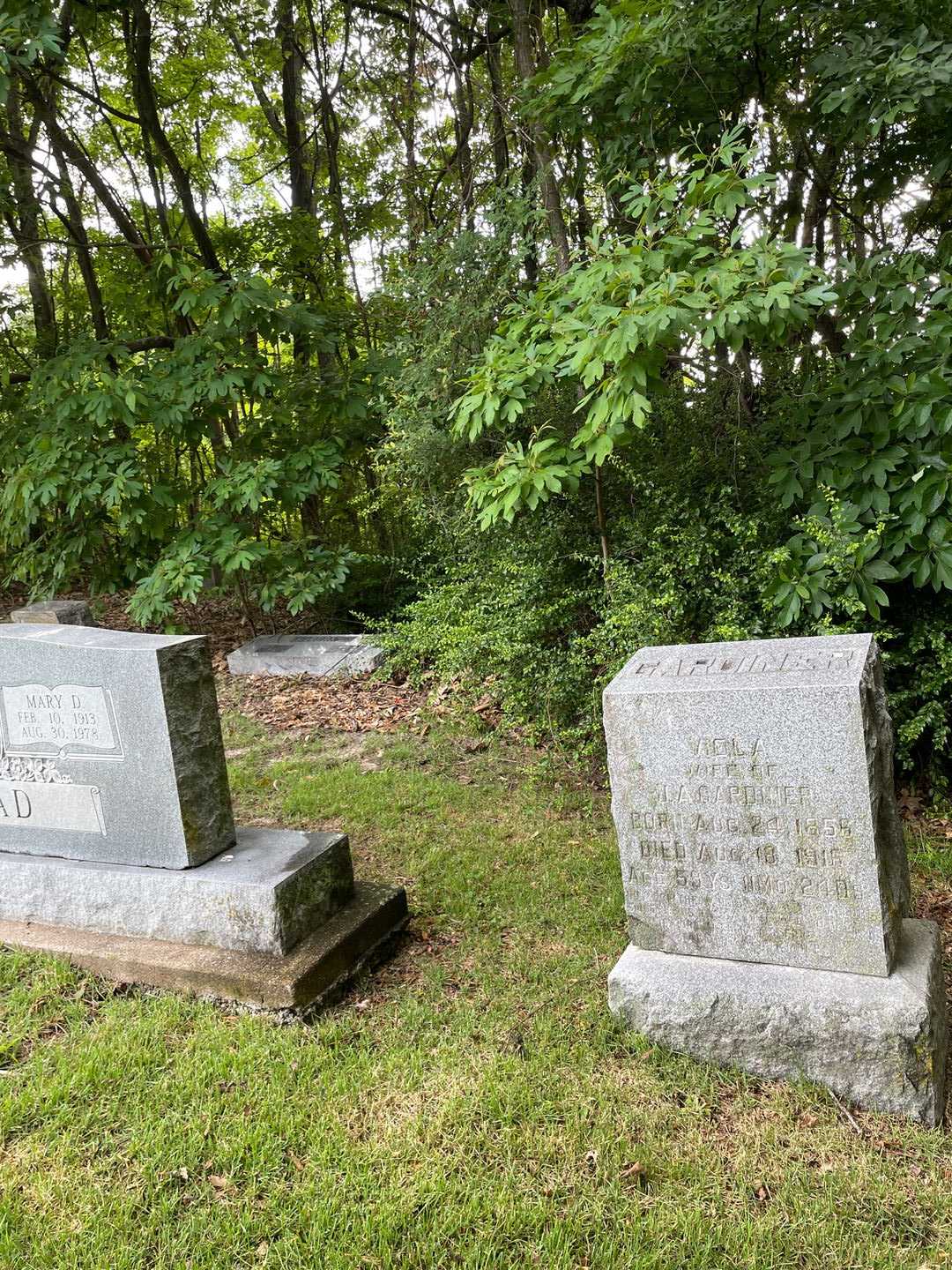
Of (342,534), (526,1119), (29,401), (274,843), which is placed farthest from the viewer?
(342,534)

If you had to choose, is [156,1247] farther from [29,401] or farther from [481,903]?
[29,401]

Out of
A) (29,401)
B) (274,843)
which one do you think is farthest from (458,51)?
(274,843)

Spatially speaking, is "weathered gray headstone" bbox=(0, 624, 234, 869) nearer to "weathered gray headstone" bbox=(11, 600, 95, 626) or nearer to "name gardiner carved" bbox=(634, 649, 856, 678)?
"weathered gray headstone" bbox=(11, 600, 95, 626)

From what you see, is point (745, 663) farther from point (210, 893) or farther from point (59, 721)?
point (59, 721)

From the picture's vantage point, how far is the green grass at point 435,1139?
2373 mm

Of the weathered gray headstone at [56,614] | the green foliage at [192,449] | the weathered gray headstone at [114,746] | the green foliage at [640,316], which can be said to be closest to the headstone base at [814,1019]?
the weathered gray headstone at [114,746]

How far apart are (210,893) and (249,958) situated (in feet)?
1.01

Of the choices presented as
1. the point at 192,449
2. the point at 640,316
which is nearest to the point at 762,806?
the point at 640,316

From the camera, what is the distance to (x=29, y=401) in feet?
25.3

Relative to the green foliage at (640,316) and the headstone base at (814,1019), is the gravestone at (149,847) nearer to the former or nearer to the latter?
the headstone base at (814,1019)

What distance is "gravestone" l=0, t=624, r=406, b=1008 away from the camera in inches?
139

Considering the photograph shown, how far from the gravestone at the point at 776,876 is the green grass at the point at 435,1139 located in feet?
0.52

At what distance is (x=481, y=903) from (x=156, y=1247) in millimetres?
2046

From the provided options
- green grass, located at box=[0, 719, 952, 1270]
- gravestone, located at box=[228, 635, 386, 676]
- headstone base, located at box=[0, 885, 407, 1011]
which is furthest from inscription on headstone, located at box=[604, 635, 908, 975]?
gravestone, located at box=[228, 635, 386, 676]
